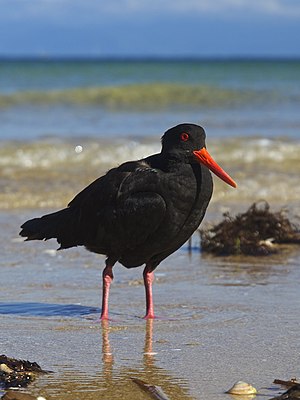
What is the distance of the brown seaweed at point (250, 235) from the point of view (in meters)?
6.89

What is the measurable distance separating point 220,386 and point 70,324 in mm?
1337

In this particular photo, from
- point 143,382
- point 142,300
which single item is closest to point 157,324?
point 142,300

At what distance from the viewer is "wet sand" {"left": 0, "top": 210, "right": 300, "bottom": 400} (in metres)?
3.84

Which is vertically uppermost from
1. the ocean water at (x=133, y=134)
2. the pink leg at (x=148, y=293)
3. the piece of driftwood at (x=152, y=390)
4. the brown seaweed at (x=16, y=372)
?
the ocean water at (x=133, y=134)

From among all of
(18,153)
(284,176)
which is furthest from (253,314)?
(18,153)

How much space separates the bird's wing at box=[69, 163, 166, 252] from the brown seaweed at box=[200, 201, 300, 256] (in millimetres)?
1919

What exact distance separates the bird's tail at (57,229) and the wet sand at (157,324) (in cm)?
37

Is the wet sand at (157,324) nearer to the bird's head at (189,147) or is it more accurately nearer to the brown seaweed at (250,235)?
the brown seaweed at (250,235)

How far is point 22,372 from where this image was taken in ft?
12.4

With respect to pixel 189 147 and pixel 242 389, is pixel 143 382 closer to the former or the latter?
pixel 242 389

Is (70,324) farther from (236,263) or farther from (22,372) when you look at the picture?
(236,263)

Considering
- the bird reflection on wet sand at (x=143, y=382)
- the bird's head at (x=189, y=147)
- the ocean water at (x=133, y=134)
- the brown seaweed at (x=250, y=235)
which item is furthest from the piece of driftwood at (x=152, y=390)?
the ocean water at (x=133, y=134)

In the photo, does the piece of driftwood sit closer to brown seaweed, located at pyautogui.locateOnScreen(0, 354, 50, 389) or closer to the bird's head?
brown seaweed, located at pyautogui.locateOnScreen(0, 354, 50, 389)

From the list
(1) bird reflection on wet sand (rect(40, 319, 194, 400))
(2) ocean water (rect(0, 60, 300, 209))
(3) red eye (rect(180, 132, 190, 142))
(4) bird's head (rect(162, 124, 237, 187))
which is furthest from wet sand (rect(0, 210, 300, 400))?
(2) ocean water (rect(0, 60, 300, 209))
